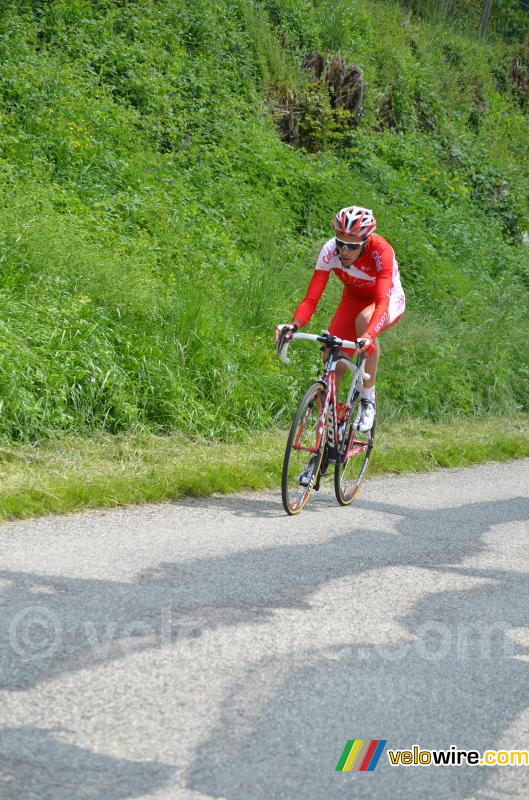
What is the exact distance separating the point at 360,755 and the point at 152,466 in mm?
4398

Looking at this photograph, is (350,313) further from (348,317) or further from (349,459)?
(349,459)

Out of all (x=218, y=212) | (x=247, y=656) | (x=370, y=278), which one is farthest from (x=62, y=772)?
(x=218, y=212)

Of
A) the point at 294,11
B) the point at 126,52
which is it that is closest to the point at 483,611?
the point at 126,52

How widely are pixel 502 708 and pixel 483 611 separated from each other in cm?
124

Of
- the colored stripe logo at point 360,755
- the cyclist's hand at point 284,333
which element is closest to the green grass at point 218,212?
the cyclist's hand at point 284,333

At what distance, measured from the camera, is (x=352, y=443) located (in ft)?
25.6

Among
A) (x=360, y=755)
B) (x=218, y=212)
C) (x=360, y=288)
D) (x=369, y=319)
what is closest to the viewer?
(x=360, y=755)

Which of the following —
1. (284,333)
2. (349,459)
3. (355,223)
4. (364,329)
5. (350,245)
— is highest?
(355,223)

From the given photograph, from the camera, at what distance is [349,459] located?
7.92 meters

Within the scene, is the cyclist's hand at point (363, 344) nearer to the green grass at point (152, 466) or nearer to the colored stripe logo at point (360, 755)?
the green grass at point (152, 466)

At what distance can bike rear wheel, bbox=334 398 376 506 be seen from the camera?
294 inches

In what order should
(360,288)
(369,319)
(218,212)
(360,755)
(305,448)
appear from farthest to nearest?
(218,212)
(360,288)
(369,319)
(305,448)
(360,755)

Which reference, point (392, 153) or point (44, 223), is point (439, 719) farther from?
point (392, 153)

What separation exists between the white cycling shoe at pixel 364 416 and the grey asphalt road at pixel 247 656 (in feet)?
4.14
